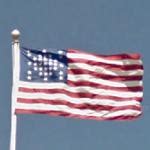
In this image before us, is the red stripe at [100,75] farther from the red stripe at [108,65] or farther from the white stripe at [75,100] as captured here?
the white stripe at [75,100]

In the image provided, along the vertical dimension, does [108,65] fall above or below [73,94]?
above

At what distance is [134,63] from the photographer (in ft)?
86.1

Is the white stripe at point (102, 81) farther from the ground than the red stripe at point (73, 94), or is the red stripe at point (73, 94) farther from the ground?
the white stripe at point (102, 81)

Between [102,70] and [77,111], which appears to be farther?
[102,70]

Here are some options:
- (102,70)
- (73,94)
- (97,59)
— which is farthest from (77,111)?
(97,59)

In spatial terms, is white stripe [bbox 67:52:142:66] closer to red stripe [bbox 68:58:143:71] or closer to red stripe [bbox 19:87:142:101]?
red stripe [bbox 68:58:143:71]

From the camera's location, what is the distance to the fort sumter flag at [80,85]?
25312 mm

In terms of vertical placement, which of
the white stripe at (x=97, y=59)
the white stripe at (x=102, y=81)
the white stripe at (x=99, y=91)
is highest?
the white stripe at (x=97, y=59)

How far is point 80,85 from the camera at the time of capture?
2588cm

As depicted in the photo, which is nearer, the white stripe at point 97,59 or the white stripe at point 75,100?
the white stripe at point 75,100

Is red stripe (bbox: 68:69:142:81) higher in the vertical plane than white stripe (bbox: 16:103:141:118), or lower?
higher

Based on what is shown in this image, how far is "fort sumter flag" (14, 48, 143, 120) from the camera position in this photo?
83.0ft

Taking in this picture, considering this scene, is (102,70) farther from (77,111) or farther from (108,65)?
(77,111)

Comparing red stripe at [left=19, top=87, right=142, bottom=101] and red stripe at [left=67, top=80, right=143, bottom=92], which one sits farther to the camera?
red stripe at [left=67, top=80, right=143, bottom=92]
